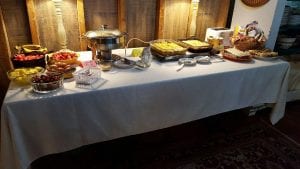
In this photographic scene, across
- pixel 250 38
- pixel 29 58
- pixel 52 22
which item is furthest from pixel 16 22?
pixel 250 38

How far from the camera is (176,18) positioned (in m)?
1.98

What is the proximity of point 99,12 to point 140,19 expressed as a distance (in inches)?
13.9

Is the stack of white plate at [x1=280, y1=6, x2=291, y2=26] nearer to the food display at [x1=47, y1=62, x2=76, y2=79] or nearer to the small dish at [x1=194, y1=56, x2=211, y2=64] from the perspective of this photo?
the small dish at [x1=194, y1=56, x2=211, y2=64]

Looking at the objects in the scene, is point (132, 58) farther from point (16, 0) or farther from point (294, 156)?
point (294, 156)

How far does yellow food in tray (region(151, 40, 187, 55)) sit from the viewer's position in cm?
152

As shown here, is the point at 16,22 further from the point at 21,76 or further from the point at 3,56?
the point at 21,76

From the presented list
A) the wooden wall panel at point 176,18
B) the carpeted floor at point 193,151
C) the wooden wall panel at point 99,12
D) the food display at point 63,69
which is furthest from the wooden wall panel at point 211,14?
the food display at point 63,69

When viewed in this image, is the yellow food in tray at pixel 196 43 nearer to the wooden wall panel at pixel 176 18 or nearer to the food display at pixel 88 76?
the wooden wall panel at pixel 176 18

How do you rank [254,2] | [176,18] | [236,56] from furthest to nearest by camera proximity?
[176,18]
[254,2]
[236,56]

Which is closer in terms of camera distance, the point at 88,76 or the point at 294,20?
the point at 88,76

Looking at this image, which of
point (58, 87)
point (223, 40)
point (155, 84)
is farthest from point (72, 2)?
point (223, 40)

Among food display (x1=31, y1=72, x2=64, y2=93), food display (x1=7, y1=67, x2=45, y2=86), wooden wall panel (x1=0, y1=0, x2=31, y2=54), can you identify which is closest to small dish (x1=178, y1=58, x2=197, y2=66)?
food display (x1=31, y1=72, x2=64, y2=93)

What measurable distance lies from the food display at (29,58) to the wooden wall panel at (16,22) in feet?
0.91

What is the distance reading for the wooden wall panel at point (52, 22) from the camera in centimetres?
156
